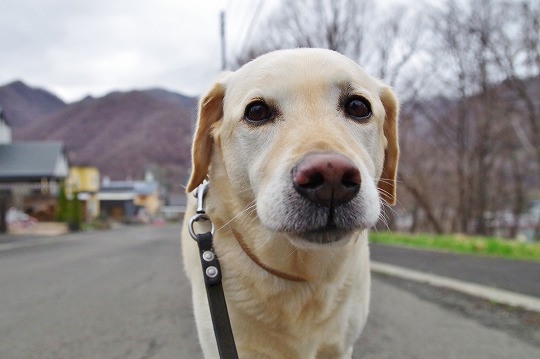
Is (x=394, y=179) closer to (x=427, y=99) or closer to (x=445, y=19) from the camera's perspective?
(x=445, y=19)

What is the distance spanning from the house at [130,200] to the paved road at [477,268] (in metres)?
58.6

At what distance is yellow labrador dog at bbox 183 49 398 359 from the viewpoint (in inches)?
80.6

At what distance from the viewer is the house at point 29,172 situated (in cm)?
4062

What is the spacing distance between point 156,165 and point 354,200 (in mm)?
100412

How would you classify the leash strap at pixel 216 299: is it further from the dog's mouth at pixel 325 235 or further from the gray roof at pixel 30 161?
the gray roof at pixel 30 161

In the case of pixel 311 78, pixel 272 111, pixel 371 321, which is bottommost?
pixel 371 321

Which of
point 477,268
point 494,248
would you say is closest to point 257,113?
point 477,268

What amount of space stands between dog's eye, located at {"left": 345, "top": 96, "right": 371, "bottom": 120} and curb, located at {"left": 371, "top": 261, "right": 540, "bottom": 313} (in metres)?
3.34

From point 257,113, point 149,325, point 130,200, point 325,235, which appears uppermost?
point 257,113

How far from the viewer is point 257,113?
218cm

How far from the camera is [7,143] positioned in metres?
43.2

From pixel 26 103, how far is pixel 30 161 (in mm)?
136798

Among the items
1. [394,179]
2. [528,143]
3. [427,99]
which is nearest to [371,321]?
[394,179]

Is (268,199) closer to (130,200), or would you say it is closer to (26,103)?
(130,200)
